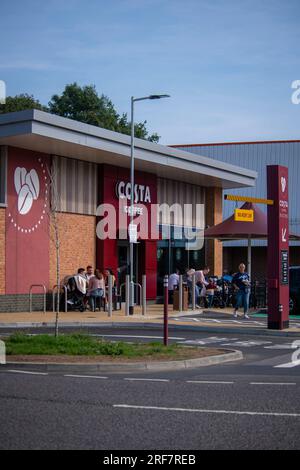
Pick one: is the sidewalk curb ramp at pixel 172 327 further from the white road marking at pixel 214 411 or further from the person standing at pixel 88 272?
the white road marking at pixel 214 411

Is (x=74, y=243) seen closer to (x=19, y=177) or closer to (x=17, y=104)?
(x=19, y=177)

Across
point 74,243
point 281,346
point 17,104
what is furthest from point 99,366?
point 17,104

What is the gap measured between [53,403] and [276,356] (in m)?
6.88

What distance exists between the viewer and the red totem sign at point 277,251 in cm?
2052

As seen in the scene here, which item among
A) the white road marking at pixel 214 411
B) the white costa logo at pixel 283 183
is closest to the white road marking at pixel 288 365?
the white road marking at pixel 214 411

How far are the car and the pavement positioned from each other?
1.80 m

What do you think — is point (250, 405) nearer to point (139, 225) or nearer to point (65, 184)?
point (65, 184)

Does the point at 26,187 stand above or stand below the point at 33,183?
below

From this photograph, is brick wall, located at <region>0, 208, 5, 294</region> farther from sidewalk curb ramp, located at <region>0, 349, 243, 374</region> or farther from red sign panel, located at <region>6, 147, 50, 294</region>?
sidewalk curb ramp, located at <region>0, 349, 243, 374</region>

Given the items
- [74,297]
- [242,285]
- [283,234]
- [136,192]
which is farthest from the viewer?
[136,192]

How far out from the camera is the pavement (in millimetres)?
20663

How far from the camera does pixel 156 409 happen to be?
886 centimetres

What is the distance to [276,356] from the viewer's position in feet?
49.2

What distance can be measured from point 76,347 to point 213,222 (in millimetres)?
24430
